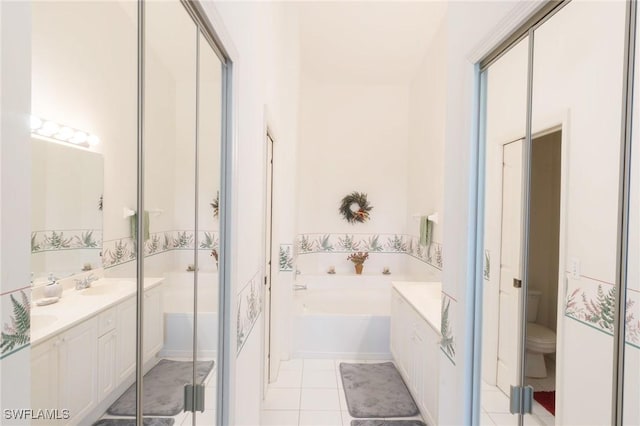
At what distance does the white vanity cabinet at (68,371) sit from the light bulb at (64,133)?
27cm

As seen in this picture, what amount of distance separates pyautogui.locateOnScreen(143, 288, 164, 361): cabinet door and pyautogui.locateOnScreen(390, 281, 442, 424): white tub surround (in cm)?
167

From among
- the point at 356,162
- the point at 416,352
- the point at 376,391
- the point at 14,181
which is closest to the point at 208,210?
the point at 14,181

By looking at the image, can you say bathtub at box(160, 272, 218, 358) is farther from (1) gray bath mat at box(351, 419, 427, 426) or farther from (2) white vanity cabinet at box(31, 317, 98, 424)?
A: (1) gray bath mat at box(351, 419, 427, 426)

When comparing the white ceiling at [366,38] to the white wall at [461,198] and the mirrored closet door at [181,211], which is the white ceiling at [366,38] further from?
the mirrored closet door at [181,211]

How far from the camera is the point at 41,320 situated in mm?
465

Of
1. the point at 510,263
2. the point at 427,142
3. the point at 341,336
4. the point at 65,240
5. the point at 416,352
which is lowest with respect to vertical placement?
the point at 341,336

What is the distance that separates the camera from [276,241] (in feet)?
10.5

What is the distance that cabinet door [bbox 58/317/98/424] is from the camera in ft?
1.70

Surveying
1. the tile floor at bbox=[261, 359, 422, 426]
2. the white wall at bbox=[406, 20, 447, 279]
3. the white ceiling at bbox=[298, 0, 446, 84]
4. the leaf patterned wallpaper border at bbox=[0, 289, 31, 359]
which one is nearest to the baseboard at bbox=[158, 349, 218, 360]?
the leaf patterned wallpaper border at bbox=[0, 289, 31, 359]

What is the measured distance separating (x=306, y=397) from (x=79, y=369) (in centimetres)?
258

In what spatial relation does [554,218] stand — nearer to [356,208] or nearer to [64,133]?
[64,133]

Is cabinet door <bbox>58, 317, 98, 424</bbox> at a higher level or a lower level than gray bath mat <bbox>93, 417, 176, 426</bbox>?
higher

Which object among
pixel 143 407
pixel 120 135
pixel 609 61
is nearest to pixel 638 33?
pixel 609 61

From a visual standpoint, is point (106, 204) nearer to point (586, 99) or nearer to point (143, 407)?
point (143, 407)
